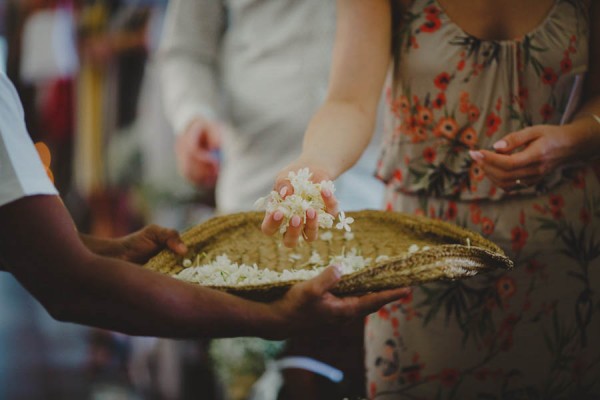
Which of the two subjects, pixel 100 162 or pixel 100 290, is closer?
pixel 100 290

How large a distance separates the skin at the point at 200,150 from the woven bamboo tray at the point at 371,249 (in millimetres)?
726

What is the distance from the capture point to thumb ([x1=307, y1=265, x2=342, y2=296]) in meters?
0.98

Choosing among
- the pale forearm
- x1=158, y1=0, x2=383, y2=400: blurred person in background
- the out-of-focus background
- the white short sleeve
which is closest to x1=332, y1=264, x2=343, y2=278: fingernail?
the pale forearm

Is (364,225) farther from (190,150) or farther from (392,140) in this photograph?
(190,150)

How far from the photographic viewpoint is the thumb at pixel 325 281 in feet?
3.22

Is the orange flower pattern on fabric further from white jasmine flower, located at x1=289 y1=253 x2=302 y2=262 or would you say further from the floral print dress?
white jasmine flower, located at x1=289 y1=253 x2=302 y2=262

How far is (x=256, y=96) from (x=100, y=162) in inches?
79.7

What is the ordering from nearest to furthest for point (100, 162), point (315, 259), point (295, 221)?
point (295, 221) < point (315, 259) < point (100, 162)

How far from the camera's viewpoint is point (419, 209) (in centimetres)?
143

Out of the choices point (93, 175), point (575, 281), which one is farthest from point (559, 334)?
point (93, 175)

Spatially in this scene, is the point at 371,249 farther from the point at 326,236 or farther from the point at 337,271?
the point at 337,271

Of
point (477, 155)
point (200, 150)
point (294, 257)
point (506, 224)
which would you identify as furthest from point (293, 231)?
point (200, 150)

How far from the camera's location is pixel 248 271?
1206mm

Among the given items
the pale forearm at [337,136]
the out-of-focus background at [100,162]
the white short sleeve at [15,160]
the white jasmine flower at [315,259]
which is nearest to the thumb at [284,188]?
the pale forearm at [337,136]
